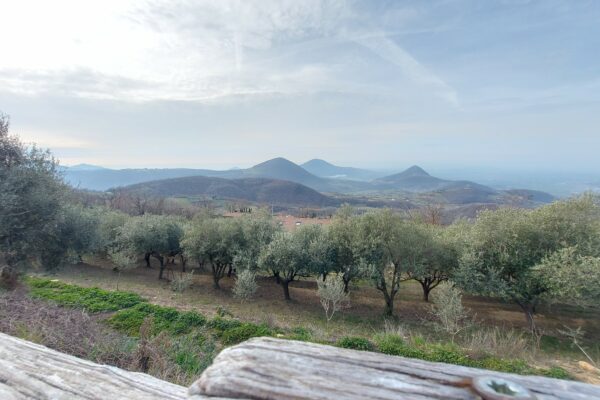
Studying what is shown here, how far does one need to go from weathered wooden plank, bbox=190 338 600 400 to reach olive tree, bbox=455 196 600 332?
23.6 meters

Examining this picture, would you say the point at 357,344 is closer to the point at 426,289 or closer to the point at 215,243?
the point at 426,289

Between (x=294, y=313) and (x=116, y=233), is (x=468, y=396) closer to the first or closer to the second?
(x=294, y=313)

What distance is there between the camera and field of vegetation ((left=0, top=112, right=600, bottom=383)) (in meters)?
12.3

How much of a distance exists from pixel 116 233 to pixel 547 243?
135ft

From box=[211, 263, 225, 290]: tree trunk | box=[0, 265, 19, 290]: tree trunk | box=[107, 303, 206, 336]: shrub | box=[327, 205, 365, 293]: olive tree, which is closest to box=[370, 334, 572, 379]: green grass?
box=[107, 303, 206, 336]: shrub

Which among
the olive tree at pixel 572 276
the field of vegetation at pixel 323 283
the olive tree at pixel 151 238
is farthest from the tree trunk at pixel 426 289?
the olive tree at pixel 151 238

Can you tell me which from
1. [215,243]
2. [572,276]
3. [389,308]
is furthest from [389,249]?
[215,243]

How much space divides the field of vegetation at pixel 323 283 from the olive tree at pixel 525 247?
0.29ft

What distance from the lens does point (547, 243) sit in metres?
21.3

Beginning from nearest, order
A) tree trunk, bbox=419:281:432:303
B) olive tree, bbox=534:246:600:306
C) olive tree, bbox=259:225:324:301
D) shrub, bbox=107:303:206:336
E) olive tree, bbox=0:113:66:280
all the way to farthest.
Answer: olive tree, bbox=0:113:66:280, shrub, bbox=107:303:206:336, olive tree, bbox=534:246:600:306, olive tree, bbox=259:225:324:301, tree trunk, bbox=419:281:432:303

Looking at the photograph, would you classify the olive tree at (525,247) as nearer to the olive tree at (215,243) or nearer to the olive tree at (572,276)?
the olive tree at (572,276)

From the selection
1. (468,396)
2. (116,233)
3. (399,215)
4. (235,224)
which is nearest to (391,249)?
(399,215)

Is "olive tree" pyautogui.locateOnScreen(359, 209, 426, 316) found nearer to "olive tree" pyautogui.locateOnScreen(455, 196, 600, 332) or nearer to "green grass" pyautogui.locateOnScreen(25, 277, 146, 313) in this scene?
"olive tree" pyautogui.locateOnScreen(455, 196, 600, 332)

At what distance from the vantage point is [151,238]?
109ft
